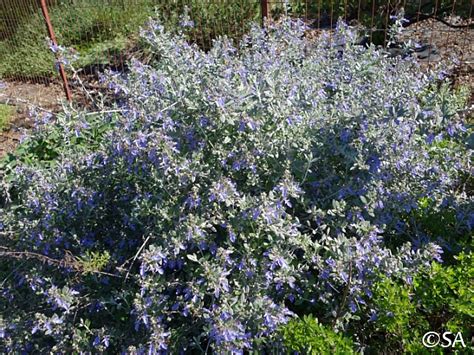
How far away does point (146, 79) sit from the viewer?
2.72 metres

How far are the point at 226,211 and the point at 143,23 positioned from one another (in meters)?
6.21

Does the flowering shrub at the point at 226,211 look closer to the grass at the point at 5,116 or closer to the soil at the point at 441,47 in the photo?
the soil at the point at 441,47

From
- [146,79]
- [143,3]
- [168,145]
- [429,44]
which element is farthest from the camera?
[143,3]

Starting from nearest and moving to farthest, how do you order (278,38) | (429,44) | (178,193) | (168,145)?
(168,145)
(178,193)
(278,38)
(429,44)

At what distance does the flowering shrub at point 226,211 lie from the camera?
6.81 ft

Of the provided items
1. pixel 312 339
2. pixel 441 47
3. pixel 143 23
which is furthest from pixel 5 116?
pixel 312 339

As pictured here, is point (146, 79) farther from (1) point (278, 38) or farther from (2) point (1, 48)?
(2) point (1, 48)

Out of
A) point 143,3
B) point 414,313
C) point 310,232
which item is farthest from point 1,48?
point 414,313

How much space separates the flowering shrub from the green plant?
0.06 metres

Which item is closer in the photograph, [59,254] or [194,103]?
[194,103]

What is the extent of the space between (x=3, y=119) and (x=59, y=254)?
439 centimetres

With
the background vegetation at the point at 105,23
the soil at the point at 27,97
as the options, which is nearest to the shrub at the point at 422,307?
the background vegetation at the point at 105,23

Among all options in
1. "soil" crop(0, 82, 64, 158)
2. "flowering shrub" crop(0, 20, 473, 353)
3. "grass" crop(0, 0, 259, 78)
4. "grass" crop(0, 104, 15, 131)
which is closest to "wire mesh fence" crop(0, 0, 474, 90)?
"grass" crop(0, 0, 259, 78)

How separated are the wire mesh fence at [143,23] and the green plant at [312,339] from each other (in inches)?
148
